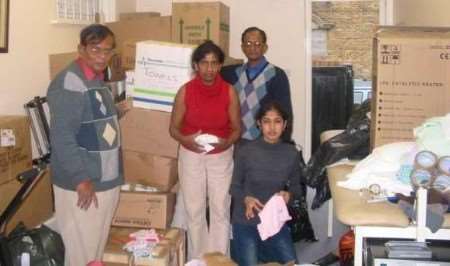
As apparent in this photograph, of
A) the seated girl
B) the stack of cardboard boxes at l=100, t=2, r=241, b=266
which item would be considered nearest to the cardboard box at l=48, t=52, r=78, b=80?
the stack of cardboard boxes at l=100, t=2, r=241, b=266

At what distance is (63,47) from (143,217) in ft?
4.27

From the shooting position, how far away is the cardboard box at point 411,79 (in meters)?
2.46

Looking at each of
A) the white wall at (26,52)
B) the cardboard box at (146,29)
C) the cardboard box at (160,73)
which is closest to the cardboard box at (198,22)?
the cardboard box at (146,29)

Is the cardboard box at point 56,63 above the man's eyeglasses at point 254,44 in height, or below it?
below

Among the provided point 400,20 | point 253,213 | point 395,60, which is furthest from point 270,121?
point 400,20

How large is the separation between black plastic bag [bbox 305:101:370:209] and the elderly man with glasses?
1329mm

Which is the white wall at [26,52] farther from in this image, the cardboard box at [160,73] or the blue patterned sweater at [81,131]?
the blue patterned sweater at [81,131]

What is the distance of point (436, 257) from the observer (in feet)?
6.14

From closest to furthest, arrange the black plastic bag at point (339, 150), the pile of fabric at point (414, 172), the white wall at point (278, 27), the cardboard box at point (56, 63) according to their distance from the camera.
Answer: the pile of fabric at point (414, 172), the black plastic bag at point (339, 150), the cardboard box at point (56, 63), the white wall at point (278, 27)

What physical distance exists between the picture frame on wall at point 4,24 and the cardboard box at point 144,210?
41.8 inches

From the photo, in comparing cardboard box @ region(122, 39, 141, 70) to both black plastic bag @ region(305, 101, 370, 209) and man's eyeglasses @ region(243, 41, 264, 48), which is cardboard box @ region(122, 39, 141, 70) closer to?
man's eyeglasses @ region(243, 41, 264, 48)

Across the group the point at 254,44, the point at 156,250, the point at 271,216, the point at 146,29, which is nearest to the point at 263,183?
the point at 271,216

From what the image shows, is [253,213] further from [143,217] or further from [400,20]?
[400,20]

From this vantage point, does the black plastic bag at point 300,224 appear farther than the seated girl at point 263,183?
Yes
